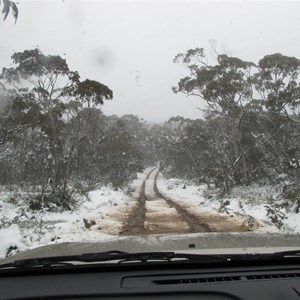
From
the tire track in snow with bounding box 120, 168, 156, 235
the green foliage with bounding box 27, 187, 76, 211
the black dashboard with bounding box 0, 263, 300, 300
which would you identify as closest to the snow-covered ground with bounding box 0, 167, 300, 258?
the tire track in snow with bounding box 120, 168, 156, 235

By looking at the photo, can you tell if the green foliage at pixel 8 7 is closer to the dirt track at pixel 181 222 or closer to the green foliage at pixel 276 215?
the dirt track at pixel 181 222

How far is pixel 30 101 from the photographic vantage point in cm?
2409

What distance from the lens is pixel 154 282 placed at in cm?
277

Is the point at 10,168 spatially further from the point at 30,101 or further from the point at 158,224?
the point at 158,224

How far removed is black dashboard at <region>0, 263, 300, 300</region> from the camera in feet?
8.63

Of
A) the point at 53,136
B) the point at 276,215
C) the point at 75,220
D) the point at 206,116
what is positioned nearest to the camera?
the point at 276,215

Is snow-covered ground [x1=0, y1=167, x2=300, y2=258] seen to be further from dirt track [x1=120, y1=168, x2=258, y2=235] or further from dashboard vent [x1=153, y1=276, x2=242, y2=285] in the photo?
dashboard vent [x1=153, y1=276, x2=242, y2=285]

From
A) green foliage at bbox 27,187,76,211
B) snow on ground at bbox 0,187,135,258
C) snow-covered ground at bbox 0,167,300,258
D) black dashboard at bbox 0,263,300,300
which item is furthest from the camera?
green foliage at bbox 27,187,76,211

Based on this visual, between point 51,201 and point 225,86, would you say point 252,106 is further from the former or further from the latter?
point 51,201

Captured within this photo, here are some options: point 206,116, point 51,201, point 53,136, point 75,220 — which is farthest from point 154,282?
point 206,116

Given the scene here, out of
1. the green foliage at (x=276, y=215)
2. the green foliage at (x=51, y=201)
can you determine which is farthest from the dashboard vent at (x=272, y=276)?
the green foliage at (x=51, y=201)

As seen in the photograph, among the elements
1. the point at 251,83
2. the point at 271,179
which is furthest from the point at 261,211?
the point at 251,83

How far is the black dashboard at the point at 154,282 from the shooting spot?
263 centimetres

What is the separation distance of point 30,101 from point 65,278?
2240cm
